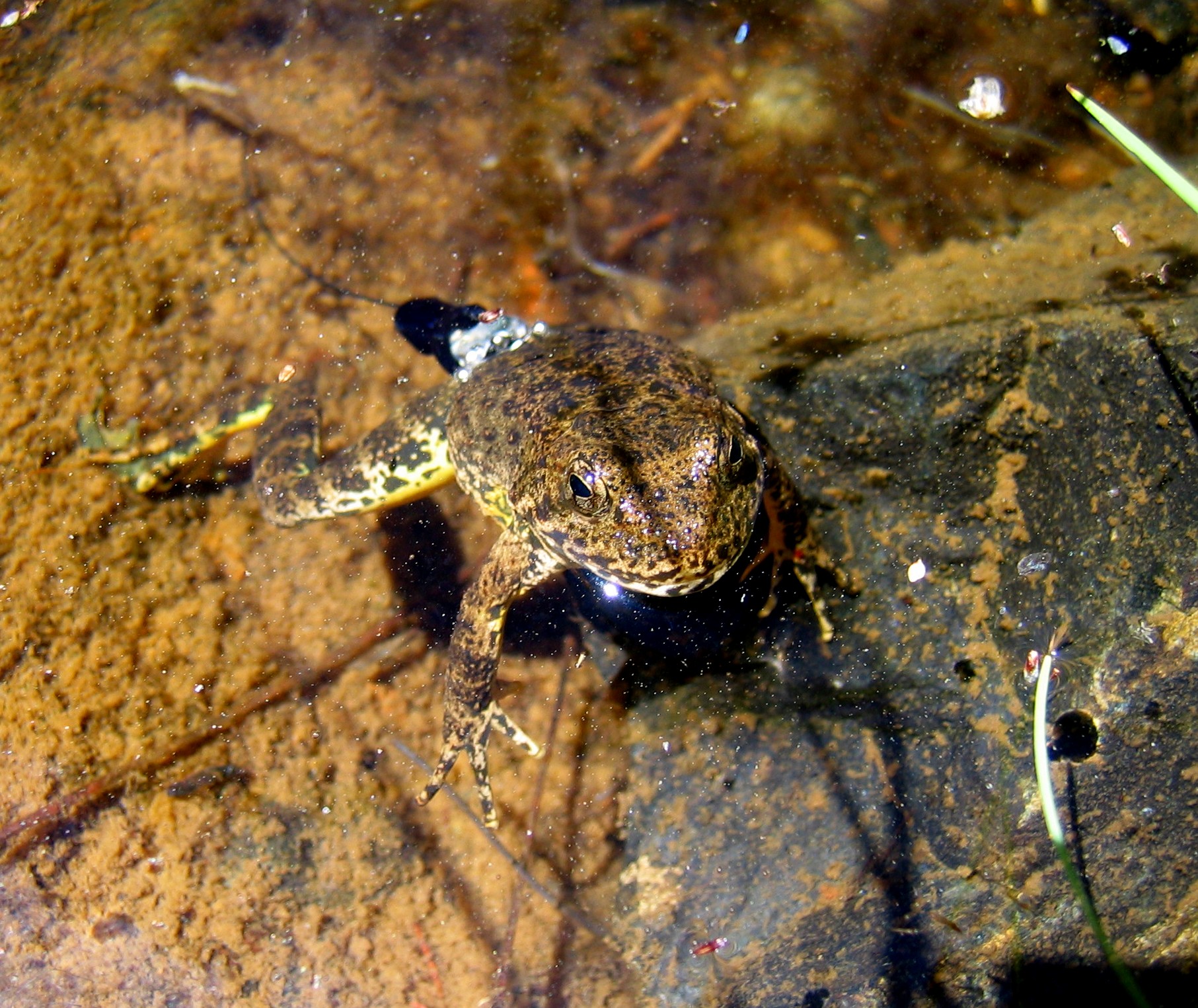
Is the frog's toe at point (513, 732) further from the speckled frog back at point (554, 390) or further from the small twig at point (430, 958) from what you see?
the speckled frog back at point (554, 390)

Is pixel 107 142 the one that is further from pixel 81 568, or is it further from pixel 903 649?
pixel 903 649

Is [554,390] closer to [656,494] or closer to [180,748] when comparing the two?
[656,494]

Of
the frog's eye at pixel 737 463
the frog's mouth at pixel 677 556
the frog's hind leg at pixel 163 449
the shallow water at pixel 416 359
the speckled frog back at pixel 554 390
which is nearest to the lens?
the frog's mouth at pixel 677 556

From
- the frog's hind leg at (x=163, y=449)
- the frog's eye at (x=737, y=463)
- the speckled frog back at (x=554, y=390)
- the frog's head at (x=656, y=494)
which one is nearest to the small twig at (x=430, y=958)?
the frog's head at (x=656, y=494)

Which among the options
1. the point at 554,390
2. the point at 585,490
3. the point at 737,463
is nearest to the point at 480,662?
the point at 585,490

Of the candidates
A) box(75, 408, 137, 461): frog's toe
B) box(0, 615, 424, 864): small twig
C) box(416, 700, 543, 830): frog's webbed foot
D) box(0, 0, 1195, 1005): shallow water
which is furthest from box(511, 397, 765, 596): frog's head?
box(75, 408, 137, 461): frog's toe

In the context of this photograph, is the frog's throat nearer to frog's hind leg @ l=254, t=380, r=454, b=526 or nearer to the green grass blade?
frog's hind leg @ l=254, t=380, r=454, b=526
